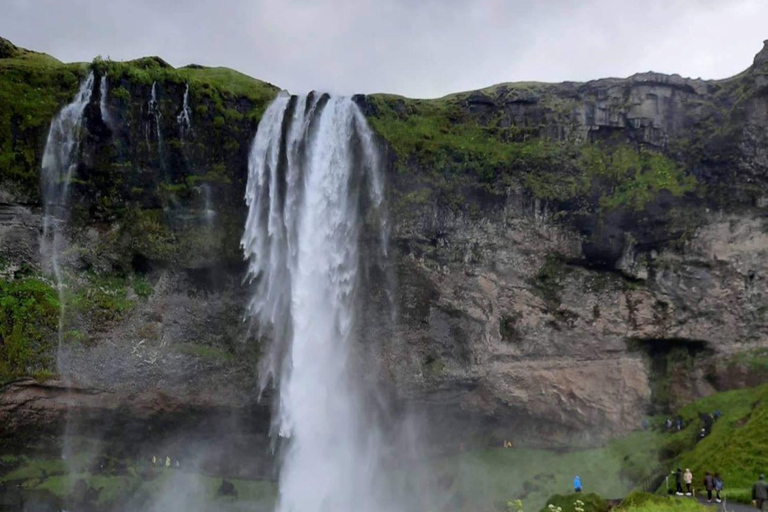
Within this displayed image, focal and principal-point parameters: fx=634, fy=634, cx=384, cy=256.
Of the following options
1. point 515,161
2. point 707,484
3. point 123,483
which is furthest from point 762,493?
point 123,483

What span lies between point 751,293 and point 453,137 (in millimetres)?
14932

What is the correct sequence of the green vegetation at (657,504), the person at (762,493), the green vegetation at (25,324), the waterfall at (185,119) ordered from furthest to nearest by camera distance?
the waterfall at (185,119), the green vegetation at (25,324), the green vegetation at (657,504), the person at (762,493)

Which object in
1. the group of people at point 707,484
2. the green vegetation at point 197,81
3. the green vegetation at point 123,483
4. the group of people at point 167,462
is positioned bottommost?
the green vegetation at point 123,483

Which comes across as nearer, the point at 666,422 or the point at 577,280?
the point at 666,422

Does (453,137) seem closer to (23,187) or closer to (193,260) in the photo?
(193,260)

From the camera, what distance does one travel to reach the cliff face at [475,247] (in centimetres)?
2806

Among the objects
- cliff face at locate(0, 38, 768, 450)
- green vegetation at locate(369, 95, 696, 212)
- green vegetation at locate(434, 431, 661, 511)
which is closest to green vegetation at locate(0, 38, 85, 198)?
cliff face at locate(0, 38, 768, 450)

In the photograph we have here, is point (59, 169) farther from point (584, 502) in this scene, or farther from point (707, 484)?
point (707, 484)

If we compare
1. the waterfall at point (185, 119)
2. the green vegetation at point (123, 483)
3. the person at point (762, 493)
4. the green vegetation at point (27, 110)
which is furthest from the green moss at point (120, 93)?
the person at point (762, 493)

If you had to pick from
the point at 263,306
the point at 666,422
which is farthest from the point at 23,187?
the point at 666,422

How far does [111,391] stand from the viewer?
28.1 m

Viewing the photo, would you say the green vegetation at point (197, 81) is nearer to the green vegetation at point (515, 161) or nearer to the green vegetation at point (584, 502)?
the green vegetation at point (515, 161)

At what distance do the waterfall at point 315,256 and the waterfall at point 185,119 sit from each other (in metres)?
3.05

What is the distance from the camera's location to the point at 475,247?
29.8m
